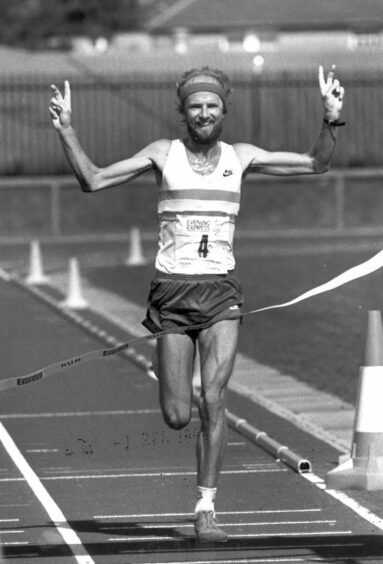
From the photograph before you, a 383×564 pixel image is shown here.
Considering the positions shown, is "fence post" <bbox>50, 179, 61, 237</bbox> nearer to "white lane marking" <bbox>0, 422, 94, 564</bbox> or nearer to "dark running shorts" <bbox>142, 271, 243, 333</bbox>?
"white lane marking" <bbox>0, 422, 94, 564</bbox>

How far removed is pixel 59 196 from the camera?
33562 mm

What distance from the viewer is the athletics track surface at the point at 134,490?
8367 millimetres

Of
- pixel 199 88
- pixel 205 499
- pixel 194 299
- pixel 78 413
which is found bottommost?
pixel 78 413

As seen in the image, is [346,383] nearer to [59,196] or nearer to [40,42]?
[59,196]

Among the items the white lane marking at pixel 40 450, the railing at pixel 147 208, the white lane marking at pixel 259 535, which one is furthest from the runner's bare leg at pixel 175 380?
the railing at pixel 147 208

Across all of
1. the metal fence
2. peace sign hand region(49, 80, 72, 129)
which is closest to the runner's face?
peace sign hand region(49, 80, 72, 129)

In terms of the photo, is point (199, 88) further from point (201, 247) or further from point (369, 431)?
point (369, 431)

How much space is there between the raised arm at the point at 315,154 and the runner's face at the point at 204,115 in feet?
0.84

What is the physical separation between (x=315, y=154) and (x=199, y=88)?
630 mm

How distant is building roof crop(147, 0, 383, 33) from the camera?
55469mm

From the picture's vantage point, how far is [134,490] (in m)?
10.0


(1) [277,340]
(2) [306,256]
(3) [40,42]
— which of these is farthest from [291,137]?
(3) [40,42]

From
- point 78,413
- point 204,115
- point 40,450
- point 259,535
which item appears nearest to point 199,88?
point 204,115

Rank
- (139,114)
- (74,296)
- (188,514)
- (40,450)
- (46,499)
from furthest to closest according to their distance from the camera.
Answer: (139,114)
(74,296)
(40,450)
(46,499)
(188,514)
